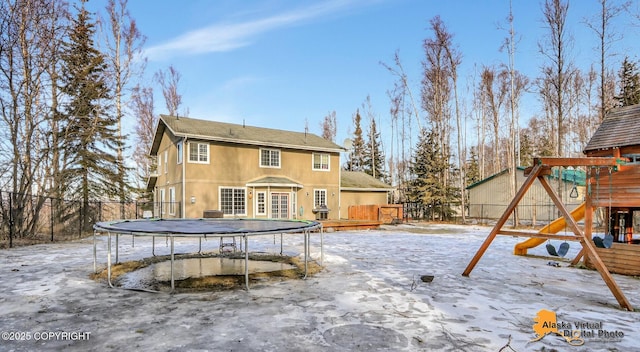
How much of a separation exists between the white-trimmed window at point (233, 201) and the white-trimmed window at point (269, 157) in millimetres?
2037

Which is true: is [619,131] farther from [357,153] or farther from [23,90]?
[357,153]

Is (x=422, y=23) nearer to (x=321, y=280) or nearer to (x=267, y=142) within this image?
(x=267, y=142)

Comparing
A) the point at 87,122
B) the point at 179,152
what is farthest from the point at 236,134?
the point at 87,122

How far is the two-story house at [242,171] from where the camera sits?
673 inches

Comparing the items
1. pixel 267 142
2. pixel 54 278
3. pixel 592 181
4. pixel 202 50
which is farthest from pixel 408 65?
pixel 54 278

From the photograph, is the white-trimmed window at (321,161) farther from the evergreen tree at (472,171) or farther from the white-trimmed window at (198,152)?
the evergreen tree at (472,171)

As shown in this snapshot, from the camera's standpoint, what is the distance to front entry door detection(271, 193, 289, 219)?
18.8m

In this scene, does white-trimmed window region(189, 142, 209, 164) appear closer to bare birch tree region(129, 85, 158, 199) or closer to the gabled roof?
the gabled roof

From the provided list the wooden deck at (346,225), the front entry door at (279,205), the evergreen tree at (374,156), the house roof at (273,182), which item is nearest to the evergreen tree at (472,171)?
the evergreen tree at (374,156)

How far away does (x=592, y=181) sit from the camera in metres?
7.63

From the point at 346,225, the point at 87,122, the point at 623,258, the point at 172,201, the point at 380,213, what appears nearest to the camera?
the point at 623,258

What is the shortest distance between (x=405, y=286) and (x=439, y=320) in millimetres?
1723

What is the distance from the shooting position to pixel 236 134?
1897cm

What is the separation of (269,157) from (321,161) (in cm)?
345
